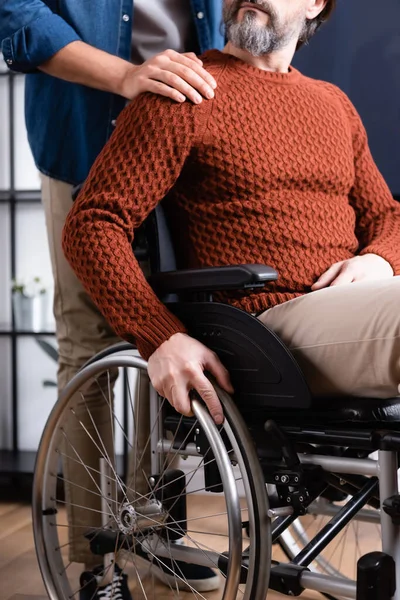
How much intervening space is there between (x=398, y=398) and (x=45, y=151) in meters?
1.01

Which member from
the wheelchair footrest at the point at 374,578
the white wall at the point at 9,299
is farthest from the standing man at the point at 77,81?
the white wall at the point at 9,299

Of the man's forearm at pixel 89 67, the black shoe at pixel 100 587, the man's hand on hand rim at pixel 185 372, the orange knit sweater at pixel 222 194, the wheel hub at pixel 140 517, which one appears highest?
the man's forearm at pixel 89 67

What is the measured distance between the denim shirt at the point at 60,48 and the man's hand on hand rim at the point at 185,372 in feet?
2.08

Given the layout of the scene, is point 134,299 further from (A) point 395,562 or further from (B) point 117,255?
(A) point 395,562

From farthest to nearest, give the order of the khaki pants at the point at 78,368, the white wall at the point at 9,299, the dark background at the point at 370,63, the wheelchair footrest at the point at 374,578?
the white wall at the point at 9,299
the dark background at the point at 370,63
the khaki pants at the point at 78,368
the wheelchair footrest at the point at 374,578

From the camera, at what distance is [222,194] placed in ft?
4.62

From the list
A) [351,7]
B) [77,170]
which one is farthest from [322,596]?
[351,7]

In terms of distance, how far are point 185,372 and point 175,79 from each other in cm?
50

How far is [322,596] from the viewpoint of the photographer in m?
1.83

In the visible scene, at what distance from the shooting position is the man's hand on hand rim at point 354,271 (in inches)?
55.1

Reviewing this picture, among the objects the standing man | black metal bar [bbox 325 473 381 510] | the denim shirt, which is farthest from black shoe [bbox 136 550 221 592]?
the denim shirt

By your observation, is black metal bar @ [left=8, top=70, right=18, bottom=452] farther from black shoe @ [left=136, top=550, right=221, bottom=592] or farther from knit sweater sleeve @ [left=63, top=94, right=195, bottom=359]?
knit sweater sleeve @ [left=63, top=94, right=195, bottom=359]

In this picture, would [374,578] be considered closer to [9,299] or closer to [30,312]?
[30,312]

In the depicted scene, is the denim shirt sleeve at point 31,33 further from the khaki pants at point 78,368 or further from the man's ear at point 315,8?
the man's ear at point 315,8
